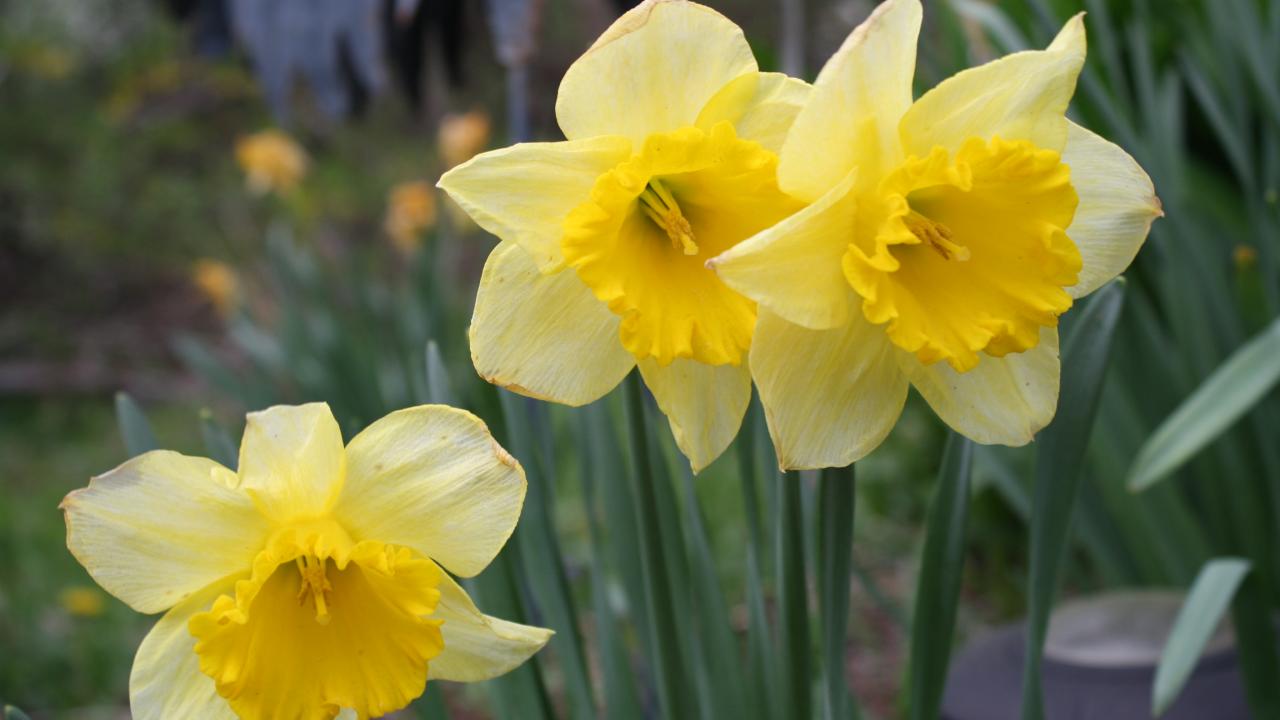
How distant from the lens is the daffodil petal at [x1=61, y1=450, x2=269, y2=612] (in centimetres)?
54

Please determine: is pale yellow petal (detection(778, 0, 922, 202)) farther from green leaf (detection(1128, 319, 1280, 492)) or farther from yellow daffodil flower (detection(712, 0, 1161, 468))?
green leaf (detection(1128, 319, 1280, 492))

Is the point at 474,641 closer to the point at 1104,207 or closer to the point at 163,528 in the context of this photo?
the point at 163,528

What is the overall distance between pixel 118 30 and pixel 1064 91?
6805 mm

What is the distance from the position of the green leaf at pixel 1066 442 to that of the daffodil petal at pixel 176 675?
494 mm

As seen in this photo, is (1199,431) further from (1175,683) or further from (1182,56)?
(1182,56)

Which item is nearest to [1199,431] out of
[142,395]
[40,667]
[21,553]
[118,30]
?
[40,667]

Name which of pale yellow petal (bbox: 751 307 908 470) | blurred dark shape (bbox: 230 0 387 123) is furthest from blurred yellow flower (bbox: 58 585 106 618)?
pale yellow petal (bbox: 751 307 908 470)

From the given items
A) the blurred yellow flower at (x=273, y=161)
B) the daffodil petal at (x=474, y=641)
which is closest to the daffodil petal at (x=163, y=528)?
the daffodil petal at (x=474, y=641)

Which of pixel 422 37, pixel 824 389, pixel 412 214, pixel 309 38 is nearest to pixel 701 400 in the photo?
pixel 824 389

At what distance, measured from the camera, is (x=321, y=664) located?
1.82 feet

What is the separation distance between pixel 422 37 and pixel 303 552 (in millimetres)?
1767

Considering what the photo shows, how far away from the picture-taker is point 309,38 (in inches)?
85.4

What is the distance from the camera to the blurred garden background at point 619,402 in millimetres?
831

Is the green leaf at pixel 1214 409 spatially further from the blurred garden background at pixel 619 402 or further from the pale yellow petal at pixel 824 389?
the pale yellow petal at pixel 824 389
